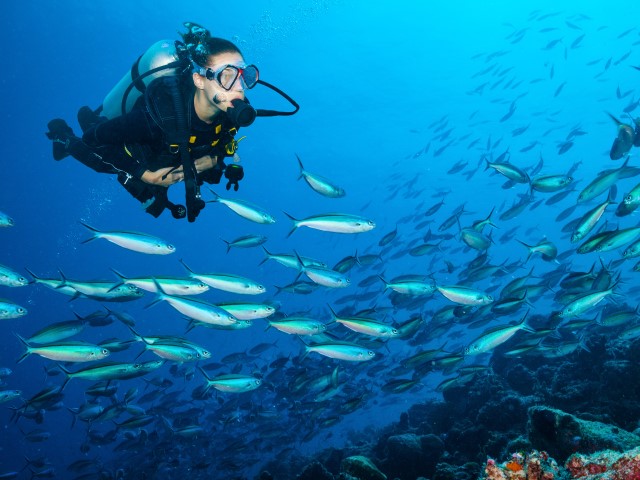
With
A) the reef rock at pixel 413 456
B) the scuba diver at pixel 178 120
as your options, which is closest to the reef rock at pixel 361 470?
the reef rock at pixel 413 456

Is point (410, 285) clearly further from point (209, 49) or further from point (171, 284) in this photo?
point (209, 49)

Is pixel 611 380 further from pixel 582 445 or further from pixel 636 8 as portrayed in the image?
pixel 636 8

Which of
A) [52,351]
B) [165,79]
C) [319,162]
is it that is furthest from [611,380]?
[319,162]

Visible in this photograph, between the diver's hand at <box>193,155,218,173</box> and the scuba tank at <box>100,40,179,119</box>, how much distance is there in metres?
0.95

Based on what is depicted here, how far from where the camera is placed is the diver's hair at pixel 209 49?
3.86m

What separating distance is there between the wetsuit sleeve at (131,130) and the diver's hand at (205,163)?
23.8 inches

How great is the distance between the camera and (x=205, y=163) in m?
4.56

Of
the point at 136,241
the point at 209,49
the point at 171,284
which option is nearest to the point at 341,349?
the point at 171,284

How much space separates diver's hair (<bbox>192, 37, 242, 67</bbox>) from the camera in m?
3.86

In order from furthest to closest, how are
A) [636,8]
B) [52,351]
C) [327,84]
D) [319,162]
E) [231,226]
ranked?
[231,226] < [319,162] < [327,84] < [636,8] < [52,351]

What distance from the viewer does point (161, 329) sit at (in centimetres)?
5662

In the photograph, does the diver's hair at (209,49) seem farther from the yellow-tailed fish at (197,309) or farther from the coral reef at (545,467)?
the coral reef at (545,467)

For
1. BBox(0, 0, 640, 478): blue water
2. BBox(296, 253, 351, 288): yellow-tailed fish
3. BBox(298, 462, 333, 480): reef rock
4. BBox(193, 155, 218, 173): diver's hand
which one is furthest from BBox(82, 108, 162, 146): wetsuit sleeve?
BBox(0, 0, 640, 478): blue water

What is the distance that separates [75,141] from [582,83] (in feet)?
167
